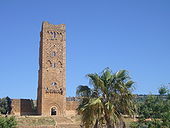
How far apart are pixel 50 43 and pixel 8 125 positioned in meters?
26.8

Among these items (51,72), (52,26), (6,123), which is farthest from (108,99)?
(52,26)

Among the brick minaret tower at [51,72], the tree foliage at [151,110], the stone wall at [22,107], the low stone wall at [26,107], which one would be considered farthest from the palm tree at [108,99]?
the stone wall at [22,107]

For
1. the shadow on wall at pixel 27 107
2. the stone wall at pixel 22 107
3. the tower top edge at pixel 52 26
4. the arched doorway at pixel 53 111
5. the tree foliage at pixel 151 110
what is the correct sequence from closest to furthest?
the tree foliage at pixel 151 110
the arched doorway at pixel 53 111
the stone wall at pixel 22 107
the shadow on wall at pixel 27 107
the tower top edge at pixel 52 26

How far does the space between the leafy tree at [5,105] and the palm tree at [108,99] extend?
38412 millimetres

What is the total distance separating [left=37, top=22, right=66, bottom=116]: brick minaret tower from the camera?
51.8 metres

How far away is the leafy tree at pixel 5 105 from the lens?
5347 cm

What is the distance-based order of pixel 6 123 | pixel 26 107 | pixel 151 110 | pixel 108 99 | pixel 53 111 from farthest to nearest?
pixel 26 107
pixel 53 111
pixel 151 110
pixel 6 123
pixel 108 99

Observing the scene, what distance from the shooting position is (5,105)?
5394 centimetres

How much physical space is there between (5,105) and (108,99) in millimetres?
39885

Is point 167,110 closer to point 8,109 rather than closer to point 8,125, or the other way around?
point 8,125

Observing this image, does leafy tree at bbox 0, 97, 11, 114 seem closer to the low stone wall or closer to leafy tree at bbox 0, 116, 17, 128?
the low stone wall

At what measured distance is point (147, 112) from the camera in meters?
31.2

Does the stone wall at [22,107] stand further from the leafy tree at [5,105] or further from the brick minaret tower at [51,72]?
the brick minaret tower at [51,72]

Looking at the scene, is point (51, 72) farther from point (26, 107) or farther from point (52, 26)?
point (52, 26)
